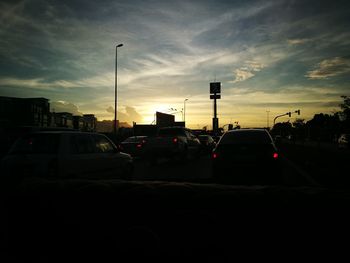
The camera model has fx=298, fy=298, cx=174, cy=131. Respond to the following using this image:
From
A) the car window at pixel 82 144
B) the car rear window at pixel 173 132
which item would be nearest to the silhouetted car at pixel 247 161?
the car window at pixel 82 144

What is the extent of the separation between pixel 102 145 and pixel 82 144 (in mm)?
1056

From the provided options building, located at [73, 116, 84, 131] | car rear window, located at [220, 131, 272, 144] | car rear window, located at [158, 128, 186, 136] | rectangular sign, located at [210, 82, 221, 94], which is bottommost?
car rear window, located at [220, 131, 272, 144]

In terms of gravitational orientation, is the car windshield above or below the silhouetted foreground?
above

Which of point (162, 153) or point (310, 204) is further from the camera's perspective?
point (162, 153)

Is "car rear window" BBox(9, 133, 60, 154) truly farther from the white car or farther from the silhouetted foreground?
the silhouetted foreground

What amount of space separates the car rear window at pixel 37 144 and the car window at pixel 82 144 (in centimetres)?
50

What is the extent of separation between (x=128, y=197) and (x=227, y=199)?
2.09 ft

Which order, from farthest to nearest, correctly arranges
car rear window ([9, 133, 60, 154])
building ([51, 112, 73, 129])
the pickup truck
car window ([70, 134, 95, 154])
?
1. building ([51, 112, 73, 129])
2. the pickup truck
3. car window ([70, 134, 95, 154])
4. car rear window ([9, 133, 60, 154])

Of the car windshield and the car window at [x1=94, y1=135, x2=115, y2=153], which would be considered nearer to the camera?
the car windshield

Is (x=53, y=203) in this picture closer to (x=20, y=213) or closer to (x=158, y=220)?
(x=20, y=213)

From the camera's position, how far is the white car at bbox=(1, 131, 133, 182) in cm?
654

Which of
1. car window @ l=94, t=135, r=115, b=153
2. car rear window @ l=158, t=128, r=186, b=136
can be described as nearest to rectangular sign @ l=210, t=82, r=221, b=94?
car rear window @ l=158, t=128, r=186, b=136

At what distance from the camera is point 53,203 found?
200 cm

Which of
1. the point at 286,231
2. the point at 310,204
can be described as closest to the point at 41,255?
the point at 286,231
